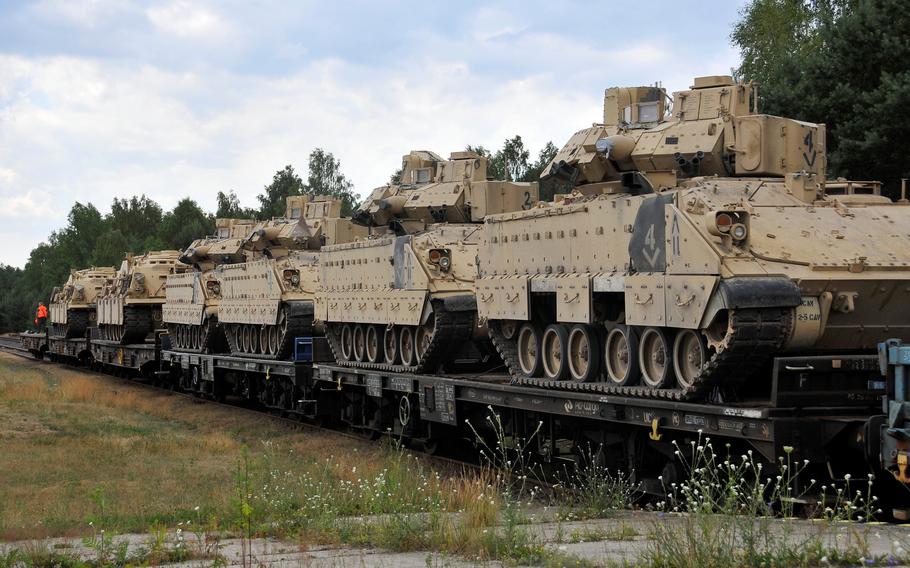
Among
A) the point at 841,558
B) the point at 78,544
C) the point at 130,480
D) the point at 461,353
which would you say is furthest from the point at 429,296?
the point at 841,558

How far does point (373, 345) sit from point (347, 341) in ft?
4.26

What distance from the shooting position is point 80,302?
160 ft

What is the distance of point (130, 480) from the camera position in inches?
615

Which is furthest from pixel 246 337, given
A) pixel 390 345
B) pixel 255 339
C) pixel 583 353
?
pixel 583 353

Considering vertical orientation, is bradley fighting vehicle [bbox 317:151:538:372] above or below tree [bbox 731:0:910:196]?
below

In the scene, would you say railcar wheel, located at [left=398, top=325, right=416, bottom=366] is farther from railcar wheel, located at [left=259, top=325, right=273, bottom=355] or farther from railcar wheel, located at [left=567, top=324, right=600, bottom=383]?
railcar wheel, located at [left=259, top=325, right=273, bottom=355]

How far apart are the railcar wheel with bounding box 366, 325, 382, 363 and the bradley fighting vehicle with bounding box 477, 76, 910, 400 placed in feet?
14.6

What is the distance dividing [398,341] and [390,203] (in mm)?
3933

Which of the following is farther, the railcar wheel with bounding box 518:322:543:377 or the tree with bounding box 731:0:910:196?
the tree with bounding box 731:0:910:196

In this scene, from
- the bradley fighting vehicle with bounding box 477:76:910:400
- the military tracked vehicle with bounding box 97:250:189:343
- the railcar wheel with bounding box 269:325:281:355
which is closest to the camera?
the bradley fighting vehicle with bounding box 477:76:910:400

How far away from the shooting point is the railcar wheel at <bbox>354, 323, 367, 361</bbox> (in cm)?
2283

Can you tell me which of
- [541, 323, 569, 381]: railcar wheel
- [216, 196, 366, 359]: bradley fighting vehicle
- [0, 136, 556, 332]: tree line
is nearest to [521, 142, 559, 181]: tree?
[0, 136, 556, 332]: tree line

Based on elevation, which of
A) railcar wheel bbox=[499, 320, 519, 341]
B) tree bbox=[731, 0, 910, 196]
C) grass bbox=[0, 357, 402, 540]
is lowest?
grass bbox=[0, 357, 402, 540]

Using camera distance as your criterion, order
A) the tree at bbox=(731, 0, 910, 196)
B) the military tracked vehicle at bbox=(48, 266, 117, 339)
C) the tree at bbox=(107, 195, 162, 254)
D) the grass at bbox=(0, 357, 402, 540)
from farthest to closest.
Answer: the tree at bbox=(107, 195, 162, 254) < the military tracked vehicle at bbox=(48, 266, 117, 339) < the tree at bbox=(731, 0, 910, 196) < the grass at bbox=(0, 357, 402, 540)
